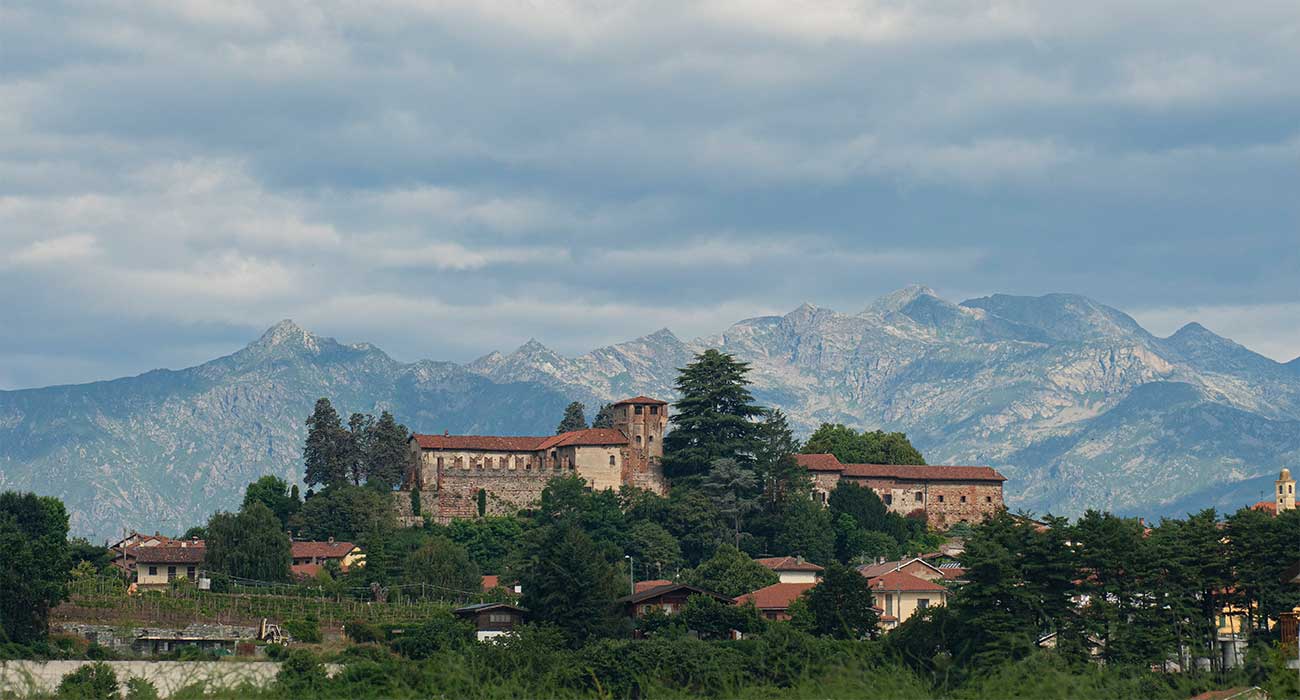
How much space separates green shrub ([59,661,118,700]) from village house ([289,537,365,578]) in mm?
35038

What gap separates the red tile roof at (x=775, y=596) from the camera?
276ft

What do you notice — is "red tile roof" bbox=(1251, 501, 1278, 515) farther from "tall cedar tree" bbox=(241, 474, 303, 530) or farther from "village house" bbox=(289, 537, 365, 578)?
"tall cedar tree" bbox=(241, 474, 303, 530)

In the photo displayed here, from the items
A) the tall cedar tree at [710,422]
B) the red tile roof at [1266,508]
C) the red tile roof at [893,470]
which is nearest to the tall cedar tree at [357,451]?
the tall cedar tree at [710,422]

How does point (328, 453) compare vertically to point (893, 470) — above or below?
above

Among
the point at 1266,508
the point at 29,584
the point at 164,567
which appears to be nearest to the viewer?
the point at 29,584

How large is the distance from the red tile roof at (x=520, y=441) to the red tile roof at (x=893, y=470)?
1281cm

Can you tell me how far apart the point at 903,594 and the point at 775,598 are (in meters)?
7.61

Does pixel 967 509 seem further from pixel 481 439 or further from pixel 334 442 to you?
pixel 334 442

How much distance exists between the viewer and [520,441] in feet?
381

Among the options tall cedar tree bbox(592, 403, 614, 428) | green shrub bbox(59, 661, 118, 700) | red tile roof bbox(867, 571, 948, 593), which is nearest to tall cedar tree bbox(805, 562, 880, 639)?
red tile roof bbox(867, 571, 948, 593)

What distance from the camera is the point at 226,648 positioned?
7606cm

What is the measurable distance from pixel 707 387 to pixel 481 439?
51.6 ft

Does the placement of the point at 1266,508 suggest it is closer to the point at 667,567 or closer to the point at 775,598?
the point at 775,598

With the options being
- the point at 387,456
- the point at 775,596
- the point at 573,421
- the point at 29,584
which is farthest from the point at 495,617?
the point at 573,421
